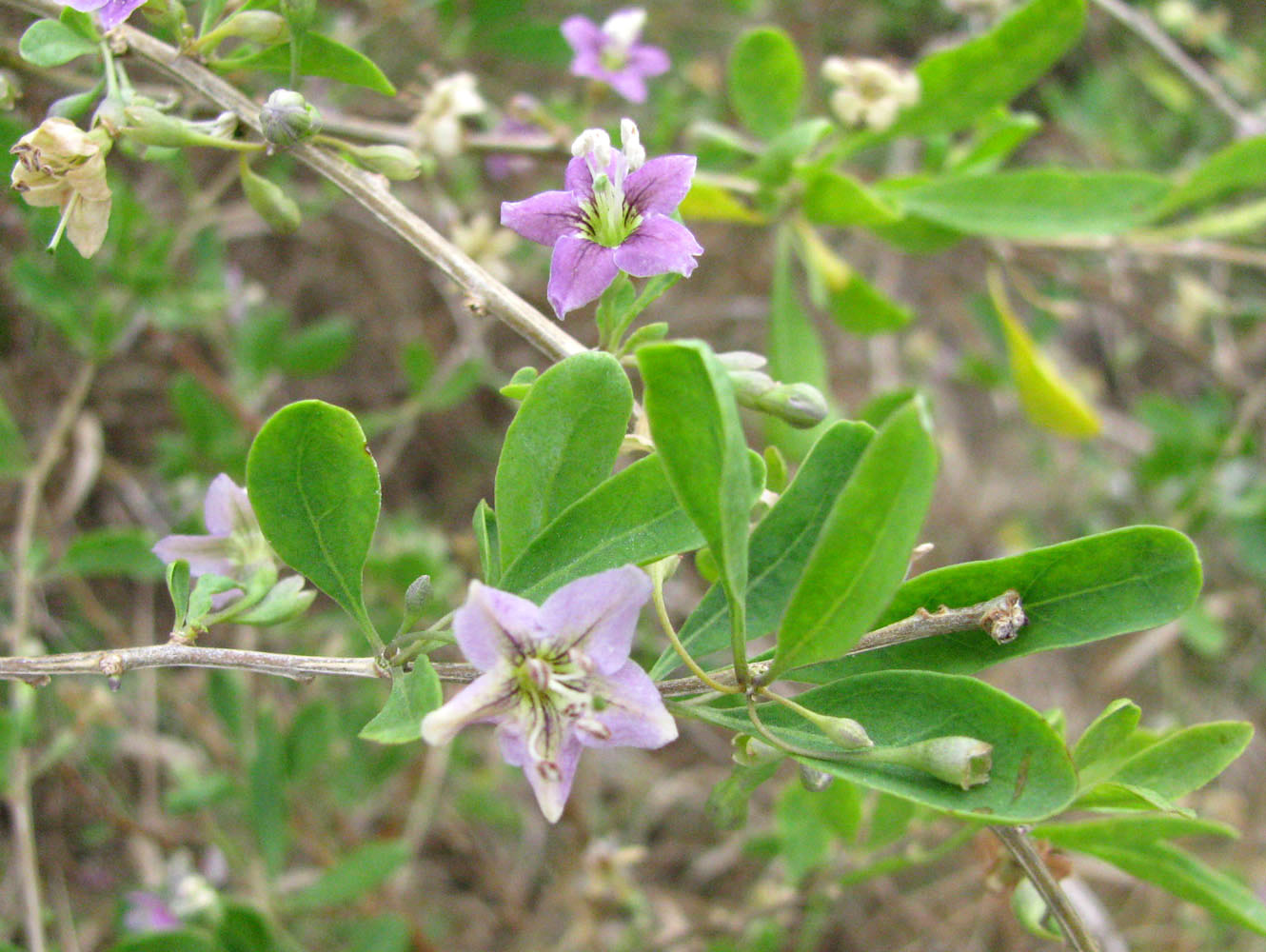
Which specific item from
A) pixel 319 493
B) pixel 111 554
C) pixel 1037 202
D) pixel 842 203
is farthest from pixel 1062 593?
pixel 111 554

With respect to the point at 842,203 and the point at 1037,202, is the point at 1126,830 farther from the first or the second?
the point at 1037,202

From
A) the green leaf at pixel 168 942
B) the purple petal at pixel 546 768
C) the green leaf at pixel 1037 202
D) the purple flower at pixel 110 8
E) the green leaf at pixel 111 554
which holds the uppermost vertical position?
the purple flower at pixel 110 8

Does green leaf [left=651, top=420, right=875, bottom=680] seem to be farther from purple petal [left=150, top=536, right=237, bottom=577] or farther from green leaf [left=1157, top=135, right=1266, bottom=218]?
green leaf [left=1157, top=135, right=1266, bottom=218]

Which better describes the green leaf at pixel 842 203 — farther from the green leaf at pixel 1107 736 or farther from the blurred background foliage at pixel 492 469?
the green leaf at pixel 1107 736

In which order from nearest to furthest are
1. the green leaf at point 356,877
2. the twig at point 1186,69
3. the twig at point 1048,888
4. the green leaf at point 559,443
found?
the green leaf at point 559,443 < the twig at point 1048,888 < the green leaf at point 356,877 < the twig at point 1186,69

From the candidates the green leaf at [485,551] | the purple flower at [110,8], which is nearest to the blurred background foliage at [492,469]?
the purple flower at [110,8]
